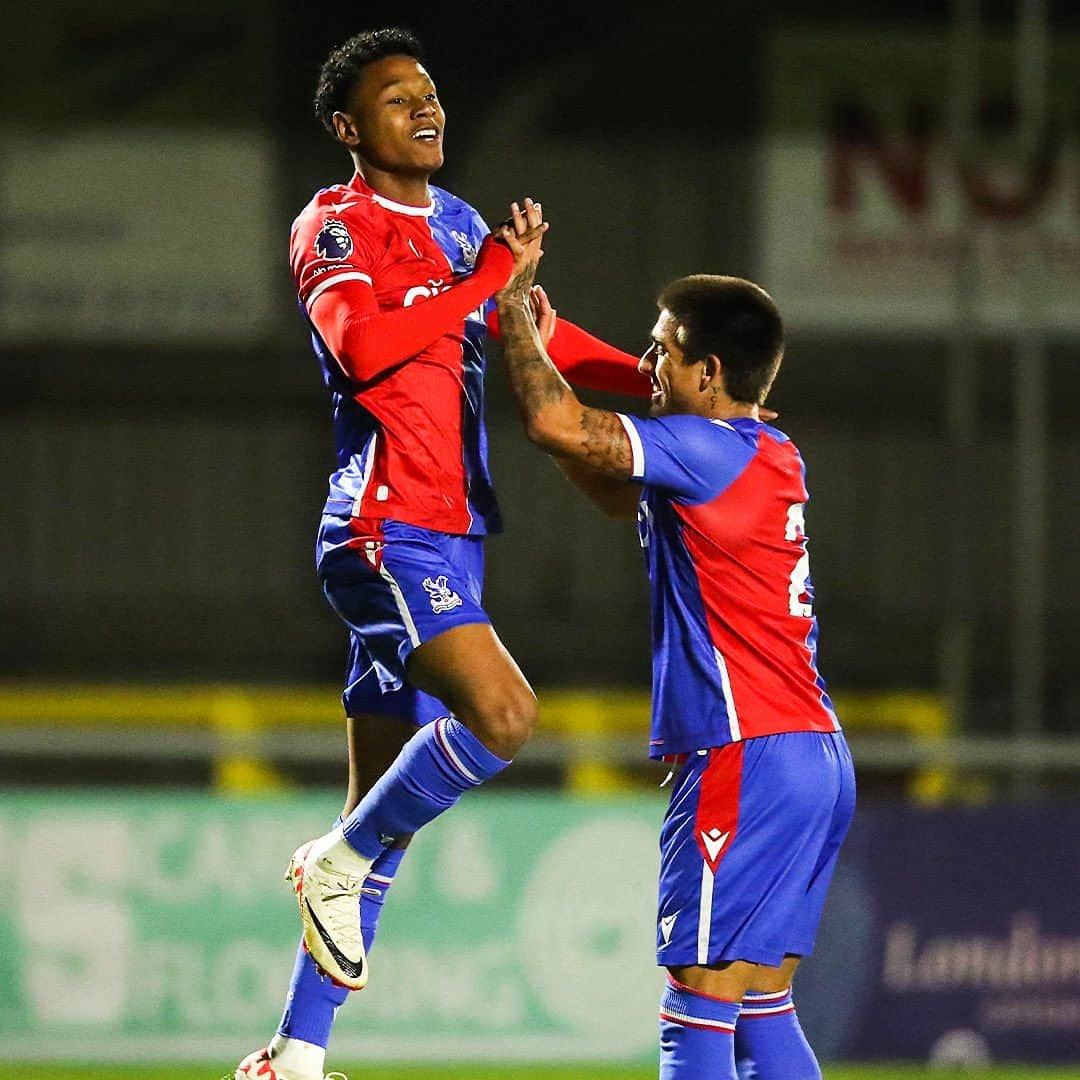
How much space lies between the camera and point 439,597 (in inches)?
159

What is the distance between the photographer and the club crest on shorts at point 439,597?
4.02 m

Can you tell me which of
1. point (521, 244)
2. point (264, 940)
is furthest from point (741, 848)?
point (264, 940)

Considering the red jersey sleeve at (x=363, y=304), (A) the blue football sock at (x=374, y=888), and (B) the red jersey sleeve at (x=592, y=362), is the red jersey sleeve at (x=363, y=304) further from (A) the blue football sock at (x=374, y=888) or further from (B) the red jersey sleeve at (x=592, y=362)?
(A) the blue football sock at (x=374, y=888)

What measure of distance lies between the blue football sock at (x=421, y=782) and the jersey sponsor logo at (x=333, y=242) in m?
0.93

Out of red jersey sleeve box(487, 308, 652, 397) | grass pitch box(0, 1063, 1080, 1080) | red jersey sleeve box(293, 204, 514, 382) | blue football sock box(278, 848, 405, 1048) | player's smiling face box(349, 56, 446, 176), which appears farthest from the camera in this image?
grass pitch box(0, 1063, 1080, 1080)

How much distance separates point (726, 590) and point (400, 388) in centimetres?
76

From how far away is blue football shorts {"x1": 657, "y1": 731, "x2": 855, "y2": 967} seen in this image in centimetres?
398

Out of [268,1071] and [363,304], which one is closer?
[363,304]

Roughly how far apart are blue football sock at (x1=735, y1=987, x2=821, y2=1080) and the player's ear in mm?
1915

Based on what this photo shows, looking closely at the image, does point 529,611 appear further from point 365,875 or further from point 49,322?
point 365,875

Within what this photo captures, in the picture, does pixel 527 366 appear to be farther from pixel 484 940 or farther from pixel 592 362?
pixel 484 940

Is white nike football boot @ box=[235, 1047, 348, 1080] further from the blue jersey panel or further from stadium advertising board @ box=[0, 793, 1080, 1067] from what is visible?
stadium advertising board @ box=[0, 793, 1080, 1067]

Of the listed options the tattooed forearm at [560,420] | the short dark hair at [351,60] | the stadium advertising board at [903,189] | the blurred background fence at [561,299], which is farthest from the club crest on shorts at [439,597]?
the stadium advertising board at [903,189]

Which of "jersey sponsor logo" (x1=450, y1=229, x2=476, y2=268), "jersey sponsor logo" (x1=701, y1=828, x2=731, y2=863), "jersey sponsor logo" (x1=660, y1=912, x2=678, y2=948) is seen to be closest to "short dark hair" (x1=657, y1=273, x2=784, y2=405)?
"jersey sponsor logo" (x1=450, y1=229, x2=476, y2=268)
